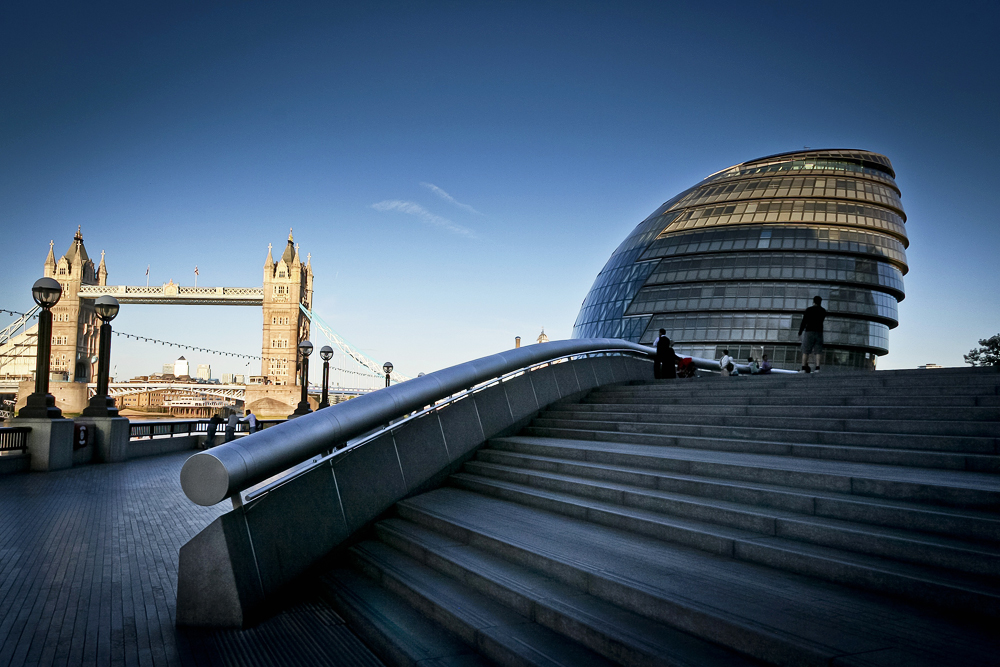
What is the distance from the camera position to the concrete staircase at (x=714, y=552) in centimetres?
280

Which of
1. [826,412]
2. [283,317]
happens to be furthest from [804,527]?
[283,317]

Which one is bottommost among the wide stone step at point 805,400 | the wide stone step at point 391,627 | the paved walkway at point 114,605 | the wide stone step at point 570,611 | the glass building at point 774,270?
the paved walkway at point 114,605

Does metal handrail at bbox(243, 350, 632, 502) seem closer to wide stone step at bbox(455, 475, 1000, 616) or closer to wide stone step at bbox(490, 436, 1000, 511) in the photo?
wide stone step at bbox(490, 436, 1000, 511)

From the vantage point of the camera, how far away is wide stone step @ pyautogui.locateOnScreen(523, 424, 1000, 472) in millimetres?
4645

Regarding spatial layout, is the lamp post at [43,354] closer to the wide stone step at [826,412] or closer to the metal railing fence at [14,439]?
the metal railing fence at [14,439]

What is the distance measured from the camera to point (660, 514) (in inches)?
179

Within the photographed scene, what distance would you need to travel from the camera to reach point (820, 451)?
535 cm

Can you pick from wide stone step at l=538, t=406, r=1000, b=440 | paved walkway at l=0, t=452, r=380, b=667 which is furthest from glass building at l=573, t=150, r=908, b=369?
paved walkway at l=0, t=452, r=380, b=667

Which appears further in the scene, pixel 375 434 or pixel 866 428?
pixel 866 428

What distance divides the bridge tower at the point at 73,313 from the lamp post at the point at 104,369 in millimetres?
92407

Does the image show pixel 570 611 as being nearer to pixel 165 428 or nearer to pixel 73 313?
pixel 165 428

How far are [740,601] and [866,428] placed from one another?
3.53m

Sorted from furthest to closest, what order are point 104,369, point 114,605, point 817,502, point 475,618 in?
point 104,369 < point 114,605 < point 817,502 < point 475,618

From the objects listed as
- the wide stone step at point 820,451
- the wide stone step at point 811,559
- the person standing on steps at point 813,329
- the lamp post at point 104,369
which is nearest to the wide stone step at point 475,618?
the wide stone step at point 811,559
